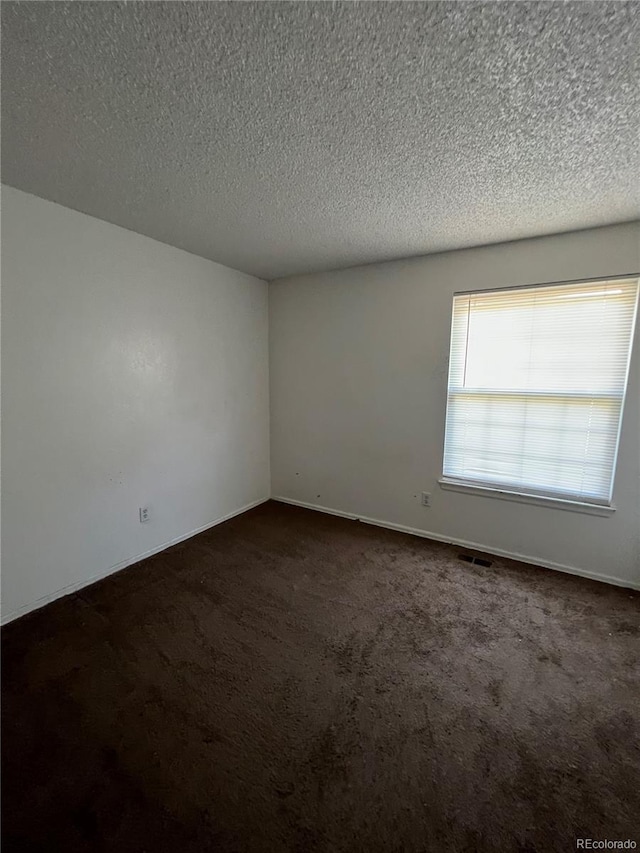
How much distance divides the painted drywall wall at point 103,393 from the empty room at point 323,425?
0.07 ft

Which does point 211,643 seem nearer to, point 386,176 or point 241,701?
point 241,701

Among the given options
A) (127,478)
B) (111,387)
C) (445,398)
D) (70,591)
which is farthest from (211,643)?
(445,398)

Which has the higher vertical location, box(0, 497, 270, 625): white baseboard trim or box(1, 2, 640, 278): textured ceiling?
box(1, 2, 640, 278): textured ceiling

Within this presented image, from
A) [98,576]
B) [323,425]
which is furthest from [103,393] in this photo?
[323,425]

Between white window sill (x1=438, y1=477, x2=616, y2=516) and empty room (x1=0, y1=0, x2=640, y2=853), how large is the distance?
0.02 m

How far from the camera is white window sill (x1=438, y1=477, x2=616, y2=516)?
2418 mm

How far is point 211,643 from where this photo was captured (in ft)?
6.06

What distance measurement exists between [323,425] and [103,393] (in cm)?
200

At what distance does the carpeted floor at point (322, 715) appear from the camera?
109 centimetres

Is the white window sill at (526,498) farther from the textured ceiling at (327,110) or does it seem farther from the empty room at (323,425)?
the textured ceiling at (327,110)

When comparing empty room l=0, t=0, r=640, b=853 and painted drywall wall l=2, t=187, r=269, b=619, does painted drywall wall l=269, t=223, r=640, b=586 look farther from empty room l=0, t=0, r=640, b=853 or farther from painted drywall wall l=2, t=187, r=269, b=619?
painted drywall wall l=2, t=187, r=269, b=619

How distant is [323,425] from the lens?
356 centimetres

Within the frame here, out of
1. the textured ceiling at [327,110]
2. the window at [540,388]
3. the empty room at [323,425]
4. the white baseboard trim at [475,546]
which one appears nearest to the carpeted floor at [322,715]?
the empty room at [323,425]

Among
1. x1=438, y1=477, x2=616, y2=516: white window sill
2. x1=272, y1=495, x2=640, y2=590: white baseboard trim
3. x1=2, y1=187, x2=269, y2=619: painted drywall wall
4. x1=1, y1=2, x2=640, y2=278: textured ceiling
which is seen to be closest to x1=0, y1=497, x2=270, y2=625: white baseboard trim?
x1=2, y1=187, x2=269, y2=619: painted drywall wall
